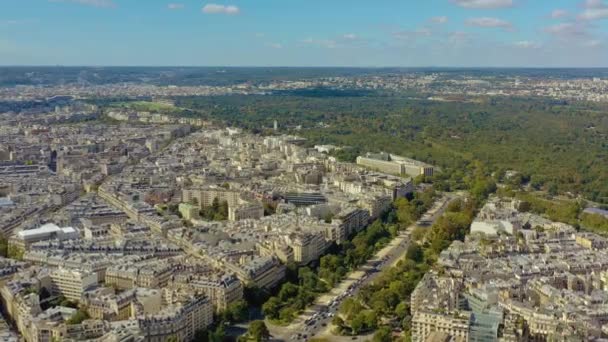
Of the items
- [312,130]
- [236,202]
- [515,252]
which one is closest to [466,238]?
[515,252]

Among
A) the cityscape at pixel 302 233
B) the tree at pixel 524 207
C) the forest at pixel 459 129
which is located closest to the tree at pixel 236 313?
the cityscape at pixel 302 233

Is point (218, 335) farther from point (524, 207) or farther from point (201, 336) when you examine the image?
point (524, 207)

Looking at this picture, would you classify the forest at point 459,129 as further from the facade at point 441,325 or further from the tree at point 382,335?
the tree at point 382,335

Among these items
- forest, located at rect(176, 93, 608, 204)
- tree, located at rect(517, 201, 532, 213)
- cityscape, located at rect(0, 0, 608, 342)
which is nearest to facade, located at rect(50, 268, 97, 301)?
cityscape, located at rect(0, 0, 608, 342)

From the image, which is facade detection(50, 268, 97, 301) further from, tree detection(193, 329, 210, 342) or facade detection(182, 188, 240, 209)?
facade detection(182, 188, 240, 209)

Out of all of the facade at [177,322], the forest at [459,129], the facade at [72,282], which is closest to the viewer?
the facade at [177,322]

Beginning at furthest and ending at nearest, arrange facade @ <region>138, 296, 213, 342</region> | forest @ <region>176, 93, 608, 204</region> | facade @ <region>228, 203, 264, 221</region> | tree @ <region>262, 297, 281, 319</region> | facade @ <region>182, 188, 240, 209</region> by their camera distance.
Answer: forest @ <region>176, 93, 608, 204</region>
facade @ <region>182, 188, 240, 209</region>
facade @ <region>228, 203, 264, 221</region>
tree @ <region>262, 297, 281, 319</region>
facade @ <region>138, 296, 213, 342</region>
